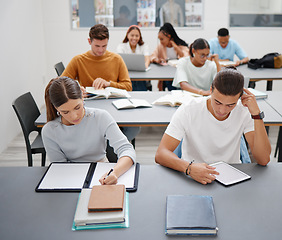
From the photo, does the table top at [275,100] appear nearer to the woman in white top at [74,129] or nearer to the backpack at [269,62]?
the backpack at [269,62]

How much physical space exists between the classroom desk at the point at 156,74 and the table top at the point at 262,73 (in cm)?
85

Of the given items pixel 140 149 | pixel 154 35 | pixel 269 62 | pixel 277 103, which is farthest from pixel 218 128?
pixel 154 35

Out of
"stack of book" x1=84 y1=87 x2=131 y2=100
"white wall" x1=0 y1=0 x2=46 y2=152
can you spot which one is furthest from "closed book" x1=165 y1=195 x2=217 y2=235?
"white wall" x1=0 y1=0 x2=46 y2=152

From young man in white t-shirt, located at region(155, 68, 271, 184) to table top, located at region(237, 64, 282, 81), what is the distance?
83.5 inches

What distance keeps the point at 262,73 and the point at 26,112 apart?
106 inches

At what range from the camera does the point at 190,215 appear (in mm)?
1284

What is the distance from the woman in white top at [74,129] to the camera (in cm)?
176

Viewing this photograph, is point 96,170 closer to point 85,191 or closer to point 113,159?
point 85,191

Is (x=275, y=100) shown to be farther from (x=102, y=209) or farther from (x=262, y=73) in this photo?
(x=102, y=209)

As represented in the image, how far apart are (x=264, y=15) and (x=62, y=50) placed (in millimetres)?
3390

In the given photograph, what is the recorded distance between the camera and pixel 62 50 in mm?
5762

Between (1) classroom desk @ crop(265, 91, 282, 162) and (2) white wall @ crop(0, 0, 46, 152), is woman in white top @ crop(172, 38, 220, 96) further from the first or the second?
(2) white wall @ crop(0, 0, 46, 152)

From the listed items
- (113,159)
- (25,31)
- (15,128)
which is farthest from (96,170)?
(25,31)

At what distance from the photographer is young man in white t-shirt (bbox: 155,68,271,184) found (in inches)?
66.2
